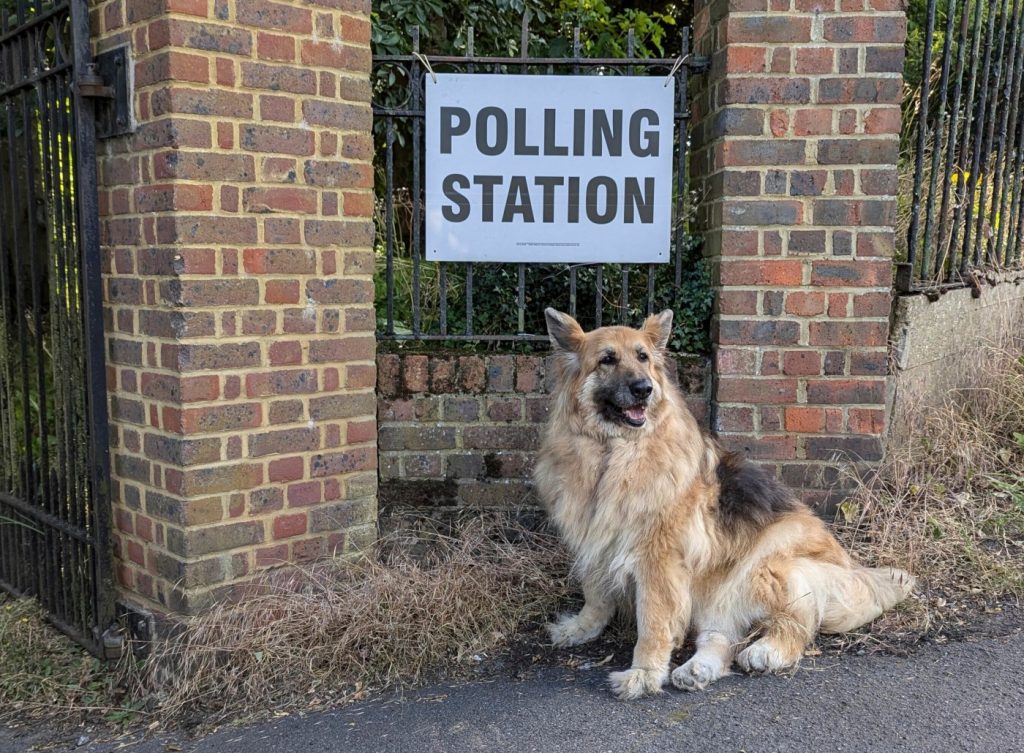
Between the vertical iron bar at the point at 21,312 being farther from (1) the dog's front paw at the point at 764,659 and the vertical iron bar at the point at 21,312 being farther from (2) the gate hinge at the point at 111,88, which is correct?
(1) the dog's front paw at the point at 764,659

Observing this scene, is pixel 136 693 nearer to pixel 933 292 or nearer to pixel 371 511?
pixel 371 511

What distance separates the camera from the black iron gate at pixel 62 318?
346 cm

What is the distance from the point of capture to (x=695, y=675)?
3.21 m

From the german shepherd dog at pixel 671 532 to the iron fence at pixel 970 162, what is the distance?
197 cm

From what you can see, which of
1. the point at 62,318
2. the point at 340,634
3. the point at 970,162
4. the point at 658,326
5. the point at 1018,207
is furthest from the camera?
the point at 1018,207

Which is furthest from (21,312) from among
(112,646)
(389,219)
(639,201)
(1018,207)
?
(1018,207)

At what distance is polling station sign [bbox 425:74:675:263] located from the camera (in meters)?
4.27

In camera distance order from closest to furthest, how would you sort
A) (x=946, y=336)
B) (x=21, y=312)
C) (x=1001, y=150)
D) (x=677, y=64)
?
(x=21, y=312)
(x=677, y=64)
(x=946, y=336)
(x=1001, y=150)

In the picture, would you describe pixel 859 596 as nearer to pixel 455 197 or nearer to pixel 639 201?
pixel 639 201

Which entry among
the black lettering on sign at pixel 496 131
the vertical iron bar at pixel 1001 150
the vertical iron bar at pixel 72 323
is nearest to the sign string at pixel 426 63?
the black lettering on sign at pixel 496 131

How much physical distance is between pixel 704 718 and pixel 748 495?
3.15 ft

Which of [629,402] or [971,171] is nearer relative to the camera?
[629,402]

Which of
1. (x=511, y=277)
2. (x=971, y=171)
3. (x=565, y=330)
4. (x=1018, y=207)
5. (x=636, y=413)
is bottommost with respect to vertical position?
(x=636, y=413)

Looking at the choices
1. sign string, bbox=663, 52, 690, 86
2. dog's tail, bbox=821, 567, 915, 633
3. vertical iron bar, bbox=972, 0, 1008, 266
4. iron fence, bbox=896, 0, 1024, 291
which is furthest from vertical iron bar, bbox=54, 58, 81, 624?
vertical iron bar, bbox=972, 0, 1008, 266
